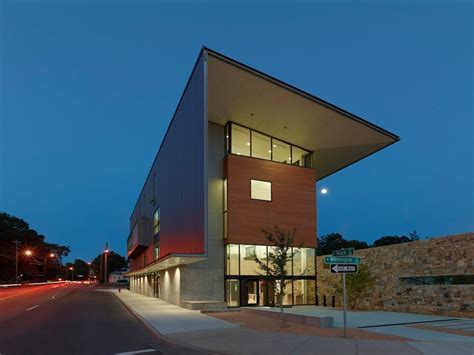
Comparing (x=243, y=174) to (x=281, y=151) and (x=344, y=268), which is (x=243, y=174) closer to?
(x=281, y=151)

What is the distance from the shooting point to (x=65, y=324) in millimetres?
18141

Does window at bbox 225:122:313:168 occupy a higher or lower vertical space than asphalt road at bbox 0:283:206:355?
higher

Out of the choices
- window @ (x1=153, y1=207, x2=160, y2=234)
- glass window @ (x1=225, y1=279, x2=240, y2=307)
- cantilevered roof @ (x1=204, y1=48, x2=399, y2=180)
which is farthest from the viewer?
window @ (x1=153, y1=207, x2=160, y2=234)

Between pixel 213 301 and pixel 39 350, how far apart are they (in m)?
16.5

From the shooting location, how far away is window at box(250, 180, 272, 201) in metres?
29.4

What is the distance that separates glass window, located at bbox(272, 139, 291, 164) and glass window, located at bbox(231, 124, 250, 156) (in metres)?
2.18

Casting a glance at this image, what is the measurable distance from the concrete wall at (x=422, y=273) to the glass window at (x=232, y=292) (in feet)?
24.5

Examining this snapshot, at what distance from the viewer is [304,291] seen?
30828 mm

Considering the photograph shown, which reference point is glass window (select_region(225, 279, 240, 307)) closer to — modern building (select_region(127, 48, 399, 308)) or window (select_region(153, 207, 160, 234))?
modern building (select_region(127, 48, 399, 308))

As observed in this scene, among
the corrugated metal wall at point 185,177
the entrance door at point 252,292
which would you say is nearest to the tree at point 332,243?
the corrugated metal wall at point 185,177

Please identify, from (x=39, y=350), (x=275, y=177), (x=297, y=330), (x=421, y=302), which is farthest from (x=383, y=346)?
(x=275, y=177)

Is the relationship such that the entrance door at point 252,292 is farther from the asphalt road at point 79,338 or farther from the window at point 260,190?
the asphalt road at point 79,338

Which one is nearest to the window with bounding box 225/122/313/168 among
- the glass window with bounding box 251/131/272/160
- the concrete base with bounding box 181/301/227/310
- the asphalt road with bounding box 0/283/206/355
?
the glass window with bounding box 251/131/272/160

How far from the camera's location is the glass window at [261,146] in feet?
102
